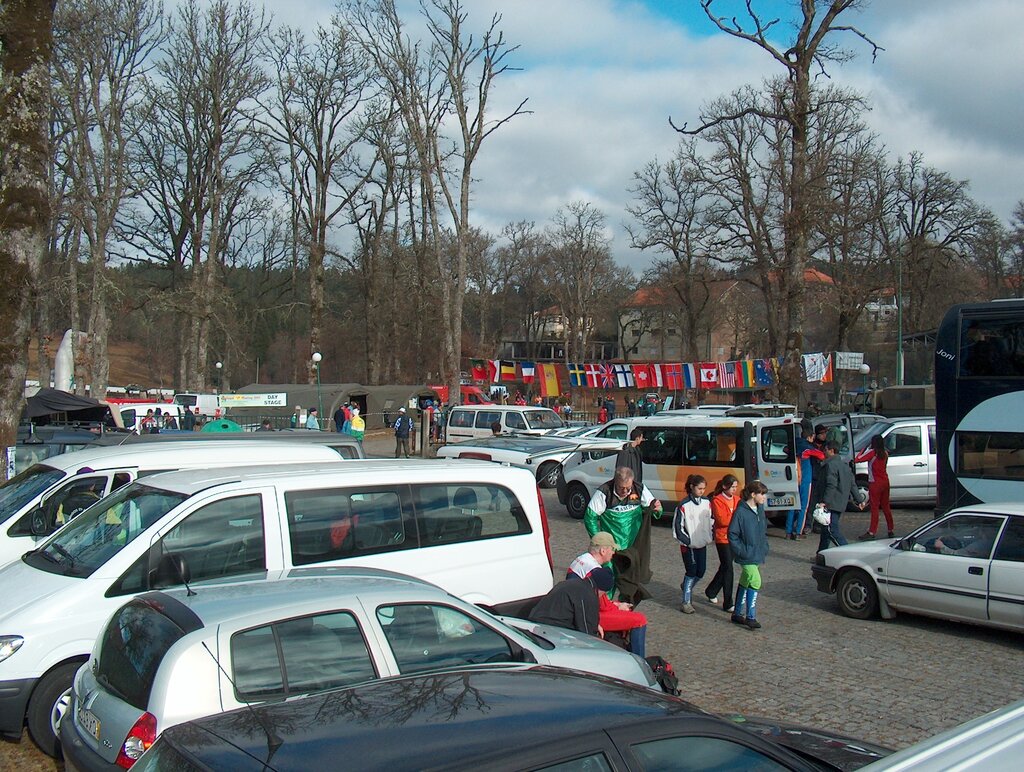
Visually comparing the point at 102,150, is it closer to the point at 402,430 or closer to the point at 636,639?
the point at 402,430

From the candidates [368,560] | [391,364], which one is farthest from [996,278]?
[368,560]

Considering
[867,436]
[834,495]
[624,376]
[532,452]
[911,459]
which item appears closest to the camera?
[834,495]

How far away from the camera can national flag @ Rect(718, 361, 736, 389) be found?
4172cm

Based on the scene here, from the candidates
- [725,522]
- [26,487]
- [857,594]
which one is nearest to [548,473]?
[725,522]

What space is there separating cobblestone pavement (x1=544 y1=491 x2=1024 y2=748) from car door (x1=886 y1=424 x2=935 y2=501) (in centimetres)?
738

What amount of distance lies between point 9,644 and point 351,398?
3732 centimetres

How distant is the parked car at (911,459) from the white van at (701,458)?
334 cm

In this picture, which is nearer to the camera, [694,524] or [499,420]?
[694,524]

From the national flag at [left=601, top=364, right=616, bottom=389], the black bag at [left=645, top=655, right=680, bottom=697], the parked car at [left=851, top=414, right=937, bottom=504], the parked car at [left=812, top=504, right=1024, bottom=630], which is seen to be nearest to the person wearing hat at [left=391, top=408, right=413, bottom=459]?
the parked car at [left=851, top=414, right=937, bottom=504]

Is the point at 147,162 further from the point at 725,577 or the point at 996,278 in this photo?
the point at 996,278

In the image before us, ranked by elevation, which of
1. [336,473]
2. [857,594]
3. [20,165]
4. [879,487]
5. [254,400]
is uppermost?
[20,165]

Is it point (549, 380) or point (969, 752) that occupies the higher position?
point (549, 380)

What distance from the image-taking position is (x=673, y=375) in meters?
43.6

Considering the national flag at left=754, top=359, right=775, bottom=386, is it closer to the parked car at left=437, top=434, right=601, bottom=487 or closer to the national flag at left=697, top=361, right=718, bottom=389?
the national flag at left=697, top=361, right=718, bottom=389
